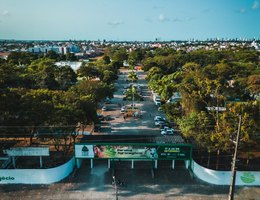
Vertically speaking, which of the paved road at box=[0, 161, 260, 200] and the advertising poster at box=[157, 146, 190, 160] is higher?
the advertising poster at box=[157, 146, 190, 160]

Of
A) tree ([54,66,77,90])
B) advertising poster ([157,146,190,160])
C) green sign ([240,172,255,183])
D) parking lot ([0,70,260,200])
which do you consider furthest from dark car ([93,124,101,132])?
tree ([54,66,77,90])

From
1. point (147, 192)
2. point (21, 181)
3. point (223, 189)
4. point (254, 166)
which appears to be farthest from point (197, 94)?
point (21, 181)

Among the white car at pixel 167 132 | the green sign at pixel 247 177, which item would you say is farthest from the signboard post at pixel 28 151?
the green sign at pixel 247 177

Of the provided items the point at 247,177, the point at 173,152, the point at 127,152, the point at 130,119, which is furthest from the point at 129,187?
the point at 130,119

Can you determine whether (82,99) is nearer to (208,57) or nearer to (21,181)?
(21,181)

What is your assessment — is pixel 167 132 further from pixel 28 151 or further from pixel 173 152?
pixel 28 151

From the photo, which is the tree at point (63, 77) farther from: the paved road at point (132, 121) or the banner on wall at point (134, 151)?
the banner on wall at point (134, 151)

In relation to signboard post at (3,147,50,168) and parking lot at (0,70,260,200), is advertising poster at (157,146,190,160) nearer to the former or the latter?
parking lot at (0,70,260,200)
